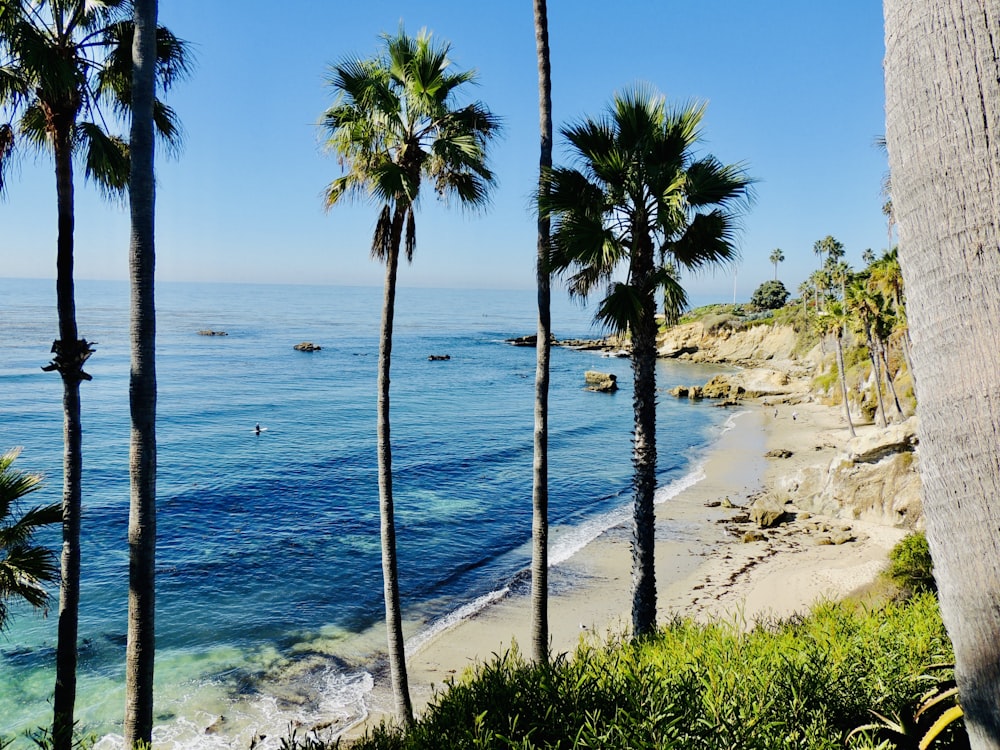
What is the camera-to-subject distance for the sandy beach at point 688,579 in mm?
17641

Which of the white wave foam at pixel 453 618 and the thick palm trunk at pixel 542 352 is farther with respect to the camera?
the white wave foam at pixel 453 618

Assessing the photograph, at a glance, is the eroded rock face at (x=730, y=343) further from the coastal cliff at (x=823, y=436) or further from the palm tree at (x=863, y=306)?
the palm tree at (x=863, y=306)

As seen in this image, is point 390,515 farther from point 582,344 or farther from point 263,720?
point 582,344

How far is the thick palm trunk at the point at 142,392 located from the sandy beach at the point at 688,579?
8541 millimetres

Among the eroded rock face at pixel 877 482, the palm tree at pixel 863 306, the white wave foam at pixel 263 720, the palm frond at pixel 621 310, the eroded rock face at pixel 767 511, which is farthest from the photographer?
the palm tree at pixel 863 306

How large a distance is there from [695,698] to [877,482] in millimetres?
24327

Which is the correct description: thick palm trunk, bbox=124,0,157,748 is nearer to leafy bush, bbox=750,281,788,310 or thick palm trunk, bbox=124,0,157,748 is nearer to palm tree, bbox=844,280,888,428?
palm tree, bbox=844,280,888,428

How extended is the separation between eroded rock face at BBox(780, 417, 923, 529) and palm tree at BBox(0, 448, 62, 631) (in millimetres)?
24811

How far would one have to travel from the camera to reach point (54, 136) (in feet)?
28.9

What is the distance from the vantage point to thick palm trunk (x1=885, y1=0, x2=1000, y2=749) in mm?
1741

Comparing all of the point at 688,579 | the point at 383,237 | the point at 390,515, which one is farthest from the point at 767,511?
the point at 383,237

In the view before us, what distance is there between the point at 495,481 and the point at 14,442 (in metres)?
27.7

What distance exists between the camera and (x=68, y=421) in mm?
8664

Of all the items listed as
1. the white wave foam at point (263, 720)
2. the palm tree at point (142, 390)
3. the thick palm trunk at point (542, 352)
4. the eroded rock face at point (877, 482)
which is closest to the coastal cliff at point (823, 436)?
the eroded rock face at point (877, 482)
